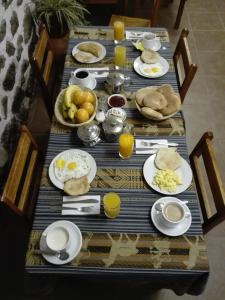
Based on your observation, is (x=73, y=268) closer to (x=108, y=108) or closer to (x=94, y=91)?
(x=108, y=108)

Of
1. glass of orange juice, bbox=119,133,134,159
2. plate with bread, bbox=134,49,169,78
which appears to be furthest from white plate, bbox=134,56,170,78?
glass of orange juice, bbox=119,133,134,159

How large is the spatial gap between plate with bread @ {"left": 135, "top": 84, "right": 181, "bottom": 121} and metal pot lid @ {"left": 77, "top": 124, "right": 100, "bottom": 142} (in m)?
0.27

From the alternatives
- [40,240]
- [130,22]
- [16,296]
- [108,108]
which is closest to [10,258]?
[16,296]

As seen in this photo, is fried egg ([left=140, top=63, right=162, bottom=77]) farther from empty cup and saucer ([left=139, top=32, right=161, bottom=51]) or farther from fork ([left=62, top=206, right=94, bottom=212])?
fork ([left=62, top=206, right=94, bottom=212])

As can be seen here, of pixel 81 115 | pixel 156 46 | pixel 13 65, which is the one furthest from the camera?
pixel 13 65

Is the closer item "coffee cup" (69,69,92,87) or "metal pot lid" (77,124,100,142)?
"metal pot lid" (77,124,100,142)

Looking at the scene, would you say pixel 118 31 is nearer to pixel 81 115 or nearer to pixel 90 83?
pixel 90 83

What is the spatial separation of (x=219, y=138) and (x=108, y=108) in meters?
1.30

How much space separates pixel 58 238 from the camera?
1.08 m

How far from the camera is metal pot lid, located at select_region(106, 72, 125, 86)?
1514 millimetres

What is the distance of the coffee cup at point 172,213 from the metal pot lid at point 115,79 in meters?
0.73

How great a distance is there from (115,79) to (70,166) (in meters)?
0.57

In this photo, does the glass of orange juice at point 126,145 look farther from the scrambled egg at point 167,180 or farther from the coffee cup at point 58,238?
the coffee cup at point 58,238

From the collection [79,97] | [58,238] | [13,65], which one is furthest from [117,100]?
[13,65]
